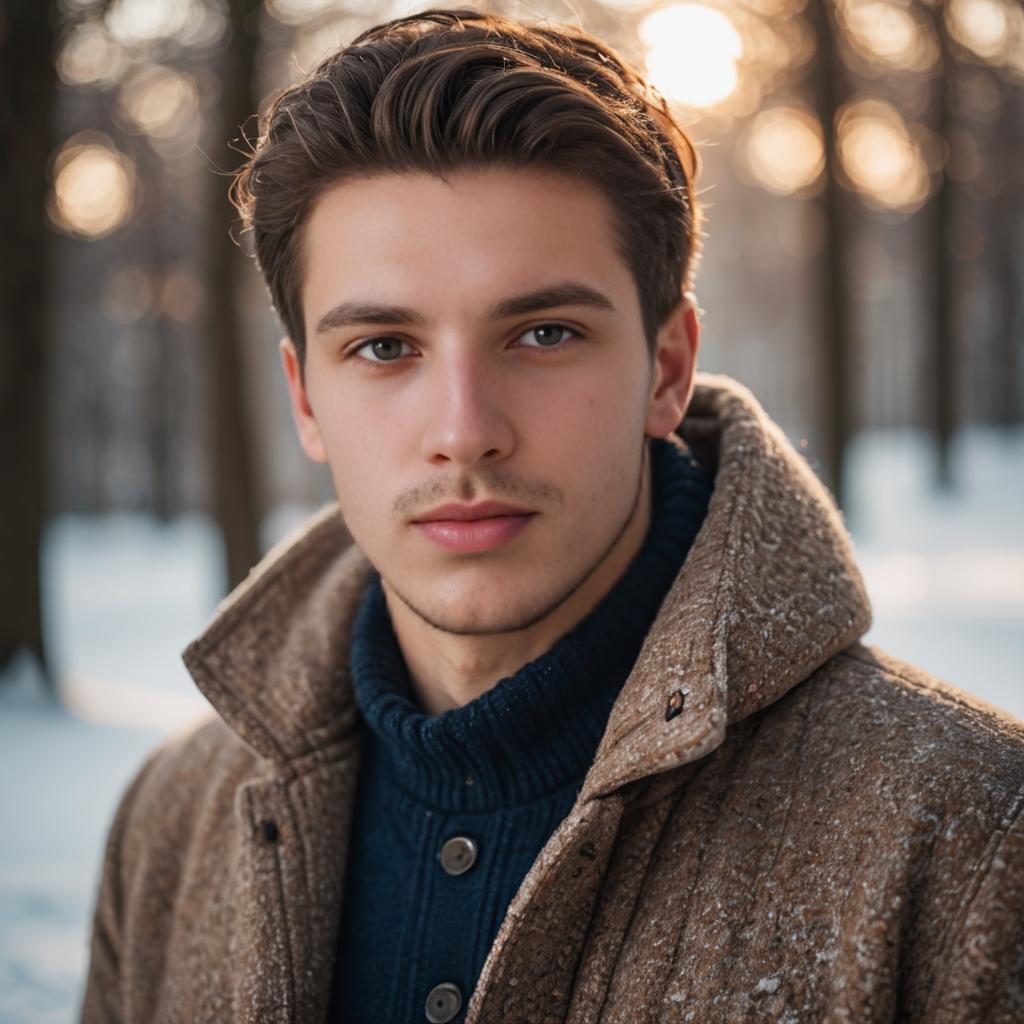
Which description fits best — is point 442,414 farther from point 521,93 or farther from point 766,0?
point 766,0

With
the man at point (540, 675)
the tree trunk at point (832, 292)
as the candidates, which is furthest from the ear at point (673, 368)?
the tree trunk at point (832, 292)

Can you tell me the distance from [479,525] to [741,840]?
2.47ft

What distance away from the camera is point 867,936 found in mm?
1552

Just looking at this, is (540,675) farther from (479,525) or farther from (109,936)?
(109,936)

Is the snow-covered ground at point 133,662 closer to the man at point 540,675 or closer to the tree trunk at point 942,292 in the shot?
the tree trunk at point 942,292

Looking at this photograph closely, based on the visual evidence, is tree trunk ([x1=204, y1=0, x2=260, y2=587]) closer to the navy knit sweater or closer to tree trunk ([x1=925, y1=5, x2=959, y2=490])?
the navy knit sweater

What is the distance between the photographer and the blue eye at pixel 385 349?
213 cm

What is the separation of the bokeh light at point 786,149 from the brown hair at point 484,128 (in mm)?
10967

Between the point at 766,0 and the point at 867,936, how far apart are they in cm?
1291

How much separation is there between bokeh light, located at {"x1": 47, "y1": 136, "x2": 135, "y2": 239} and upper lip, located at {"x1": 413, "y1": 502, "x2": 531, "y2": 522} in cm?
805

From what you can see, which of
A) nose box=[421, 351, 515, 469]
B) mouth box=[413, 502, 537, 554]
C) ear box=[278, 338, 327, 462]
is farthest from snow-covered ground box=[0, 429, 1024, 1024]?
nose box=[421, 351, 515, 469]

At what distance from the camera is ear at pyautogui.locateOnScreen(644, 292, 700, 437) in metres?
2.30

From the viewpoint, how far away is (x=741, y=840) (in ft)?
5.73

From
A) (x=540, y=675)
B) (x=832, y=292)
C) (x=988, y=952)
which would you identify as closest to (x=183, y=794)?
(x=540, y=675)
